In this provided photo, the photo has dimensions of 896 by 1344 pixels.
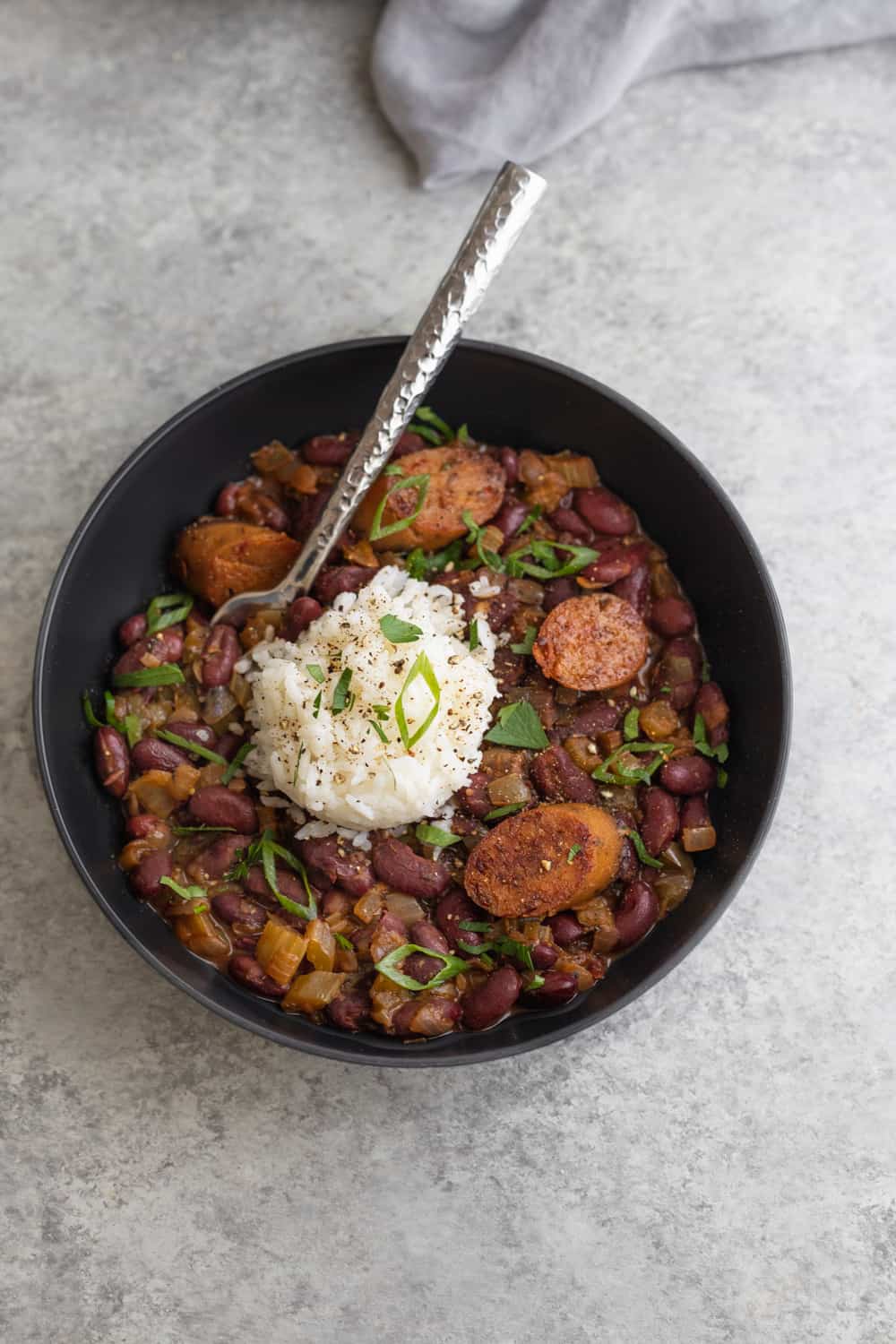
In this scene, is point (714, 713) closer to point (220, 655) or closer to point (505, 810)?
point (505, 810)

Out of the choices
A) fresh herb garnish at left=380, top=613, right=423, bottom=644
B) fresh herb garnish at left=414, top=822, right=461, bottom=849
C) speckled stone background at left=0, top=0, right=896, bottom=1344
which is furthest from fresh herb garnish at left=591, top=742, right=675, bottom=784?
fresh herb garnish at left=380, top=613, right=423, bottom=644

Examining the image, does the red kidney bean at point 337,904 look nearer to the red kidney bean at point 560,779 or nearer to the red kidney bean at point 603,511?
the red kidney bean at point 560,779

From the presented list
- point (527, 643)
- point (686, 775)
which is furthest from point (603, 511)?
point (686, 775)

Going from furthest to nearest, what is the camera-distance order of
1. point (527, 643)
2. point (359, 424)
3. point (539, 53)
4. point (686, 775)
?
point (539, 53), point (359, 424), point (527, 643), point (686, 775)

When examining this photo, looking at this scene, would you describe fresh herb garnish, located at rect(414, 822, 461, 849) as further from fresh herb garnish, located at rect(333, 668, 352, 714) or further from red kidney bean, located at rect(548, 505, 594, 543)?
red kidney bean, located at rect(548, 505, 594, 543)

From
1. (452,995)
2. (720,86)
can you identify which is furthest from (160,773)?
(720,86)

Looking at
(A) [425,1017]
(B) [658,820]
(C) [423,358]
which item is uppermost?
(C) [423,358]

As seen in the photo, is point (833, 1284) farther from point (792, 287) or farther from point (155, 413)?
point (155, 413)
